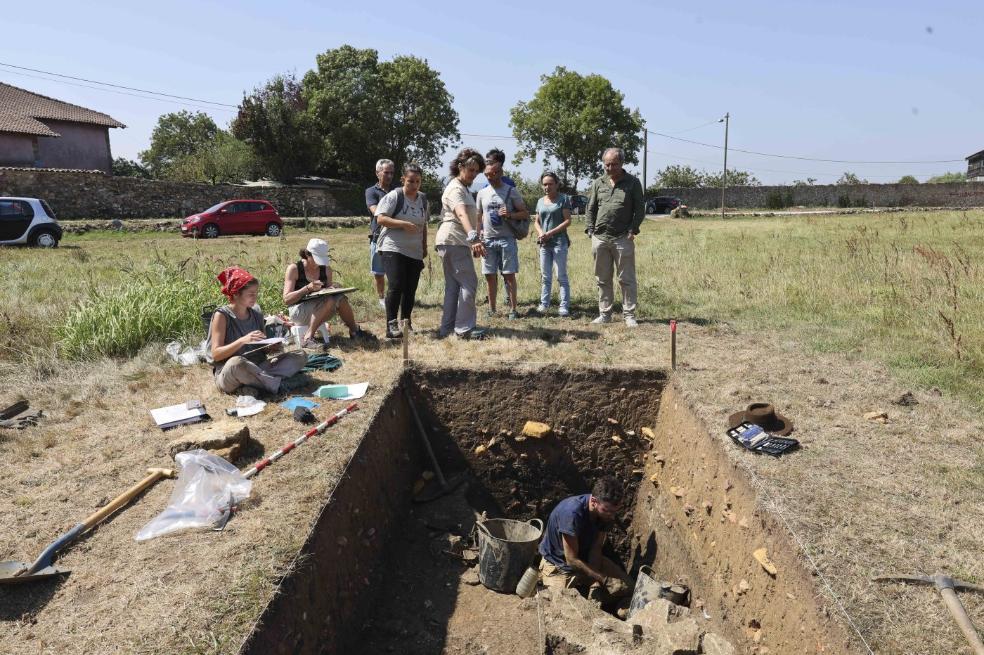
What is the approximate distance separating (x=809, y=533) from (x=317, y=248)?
4828mm

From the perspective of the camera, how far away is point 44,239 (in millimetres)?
16250

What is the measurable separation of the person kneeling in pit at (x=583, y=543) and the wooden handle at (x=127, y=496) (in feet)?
8.29

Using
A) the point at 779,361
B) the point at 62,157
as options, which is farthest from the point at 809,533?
the point at 62,157

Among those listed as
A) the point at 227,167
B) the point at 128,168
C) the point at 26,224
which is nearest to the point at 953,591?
the point at 26,224

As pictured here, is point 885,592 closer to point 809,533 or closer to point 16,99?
→ point 809,533

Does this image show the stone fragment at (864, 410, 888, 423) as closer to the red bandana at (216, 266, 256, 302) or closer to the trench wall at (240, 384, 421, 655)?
the trench wall at (240, 384, 421, 655)

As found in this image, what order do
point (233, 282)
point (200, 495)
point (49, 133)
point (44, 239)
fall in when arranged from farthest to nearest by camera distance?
point (49, 133) → point (44, 239) → point (233, 282) → point (200, 495)

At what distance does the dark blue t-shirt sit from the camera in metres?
4.80

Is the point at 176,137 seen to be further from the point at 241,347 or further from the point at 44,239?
the point at 241,347

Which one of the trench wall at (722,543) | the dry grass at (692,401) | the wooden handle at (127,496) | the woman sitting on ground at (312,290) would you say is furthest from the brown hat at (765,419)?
the woman sitting on ground at (312,290)

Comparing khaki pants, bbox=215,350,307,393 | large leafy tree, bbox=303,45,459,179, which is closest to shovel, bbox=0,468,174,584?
khaki pants, bbox=215,350,307,393

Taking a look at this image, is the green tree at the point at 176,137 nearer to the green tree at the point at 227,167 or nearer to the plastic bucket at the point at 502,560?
the green tree at the point at 227,167

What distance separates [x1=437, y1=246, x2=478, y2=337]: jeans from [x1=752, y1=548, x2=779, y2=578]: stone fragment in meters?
3.67

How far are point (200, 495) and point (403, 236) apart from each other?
11.1 feet
